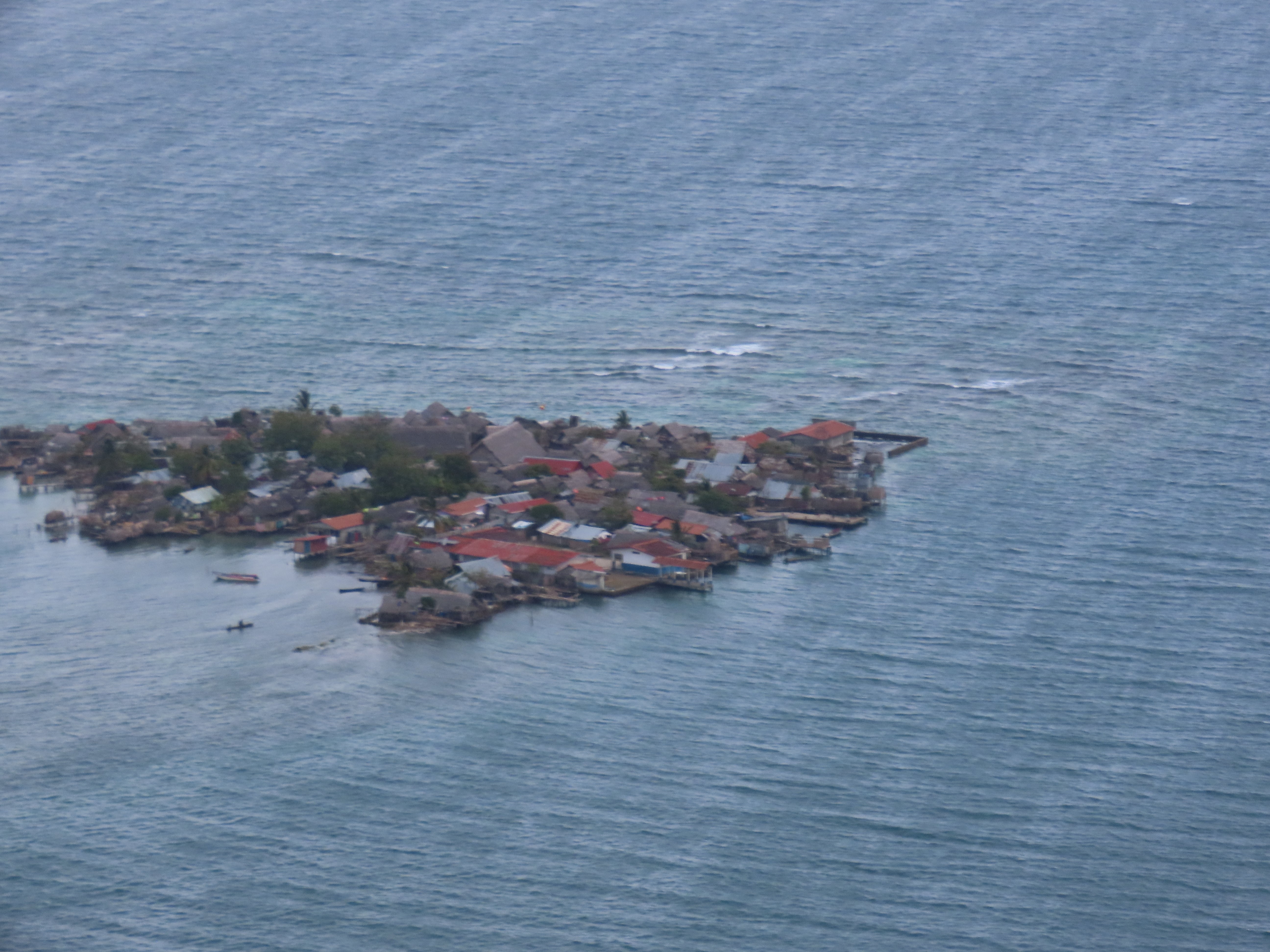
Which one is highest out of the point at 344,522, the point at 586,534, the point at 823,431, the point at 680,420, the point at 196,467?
the point at 196,467

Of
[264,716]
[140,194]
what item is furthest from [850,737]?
[140,194]

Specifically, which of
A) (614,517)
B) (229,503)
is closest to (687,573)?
(614,517)

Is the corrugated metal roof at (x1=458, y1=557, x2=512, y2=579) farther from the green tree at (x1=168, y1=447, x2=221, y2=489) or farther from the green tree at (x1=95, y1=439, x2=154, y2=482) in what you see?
the green tree at (x1=95, y1=439, x2=154, y2=482)

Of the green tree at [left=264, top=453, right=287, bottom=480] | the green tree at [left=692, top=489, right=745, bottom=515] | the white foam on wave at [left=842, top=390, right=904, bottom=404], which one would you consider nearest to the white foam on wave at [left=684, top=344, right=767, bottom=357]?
the white foam on wave at [left=842, top=390, right=904, bottom=404]

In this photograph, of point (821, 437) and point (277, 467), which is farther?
point (821, 437)

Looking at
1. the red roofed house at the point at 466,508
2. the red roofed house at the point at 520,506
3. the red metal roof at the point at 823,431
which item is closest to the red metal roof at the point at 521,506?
the red roofed house at the point at 520,506

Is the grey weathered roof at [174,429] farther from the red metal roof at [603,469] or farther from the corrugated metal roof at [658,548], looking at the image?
the corrugated metal roof at [658,548]

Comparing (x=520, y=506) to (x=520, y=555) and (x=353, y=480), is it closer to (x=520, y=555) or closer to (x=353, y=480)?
(x=520, y=555)
